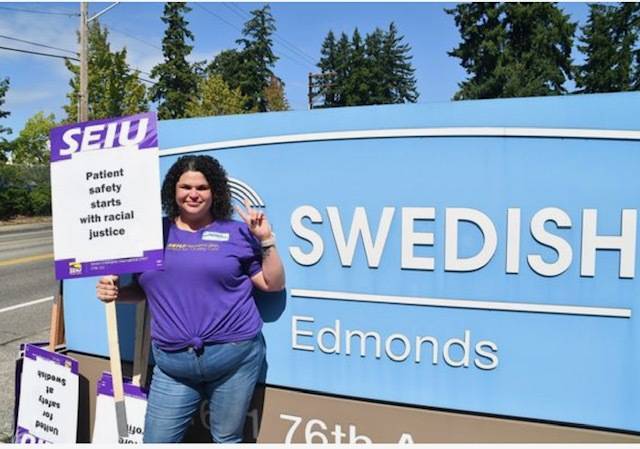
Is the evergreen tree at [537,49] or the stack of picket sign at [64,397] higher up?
the evergreen tree at [537,49]

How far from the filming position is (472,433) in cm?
219

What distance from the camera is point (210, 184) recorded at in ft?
7.23

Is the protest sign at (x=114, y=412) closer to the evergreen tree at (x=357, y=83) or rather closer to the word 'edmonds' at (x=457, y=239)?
the word 'edmonds' at (x=457, y=239)

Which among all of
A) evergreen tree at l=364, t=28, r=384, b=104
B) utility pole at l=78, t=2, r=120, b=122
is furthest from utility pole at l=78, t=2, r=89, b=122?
evergreen tree at l=364, t=28, r=384, b=104

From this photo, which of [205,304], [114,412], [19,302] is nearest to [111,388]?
[114,412]

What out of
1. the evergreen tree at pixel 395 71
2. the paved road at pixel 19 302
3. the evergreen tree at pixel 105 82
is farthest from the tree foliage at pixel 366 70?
the paved road at pixel 19 302

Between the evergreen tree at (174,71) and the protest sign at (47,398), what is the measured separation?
129ft

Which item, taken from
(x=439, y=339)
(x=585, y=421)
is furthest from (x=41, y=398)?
(x=585, y=421)

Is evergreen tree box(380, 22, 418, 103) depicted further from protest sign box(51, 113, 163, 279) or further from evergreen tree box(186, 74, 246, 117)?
protest sign box(51, 113, 163, 279)

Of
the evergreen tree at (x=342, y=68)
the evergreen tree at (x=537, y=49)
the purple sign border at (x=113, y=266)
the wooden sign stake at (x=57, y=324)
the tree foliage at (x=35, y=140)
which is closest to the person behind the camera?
the purple sign border at (x=113, y=266)

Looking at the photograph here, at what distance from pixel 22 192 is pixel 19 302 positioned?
1816cm

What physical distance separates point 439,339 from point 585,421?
0.67 m

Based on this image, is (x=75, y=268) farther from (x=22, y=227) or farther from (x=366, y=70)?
(x=366, y=70)

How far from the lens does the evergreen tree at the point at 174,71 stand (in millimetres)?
39938
